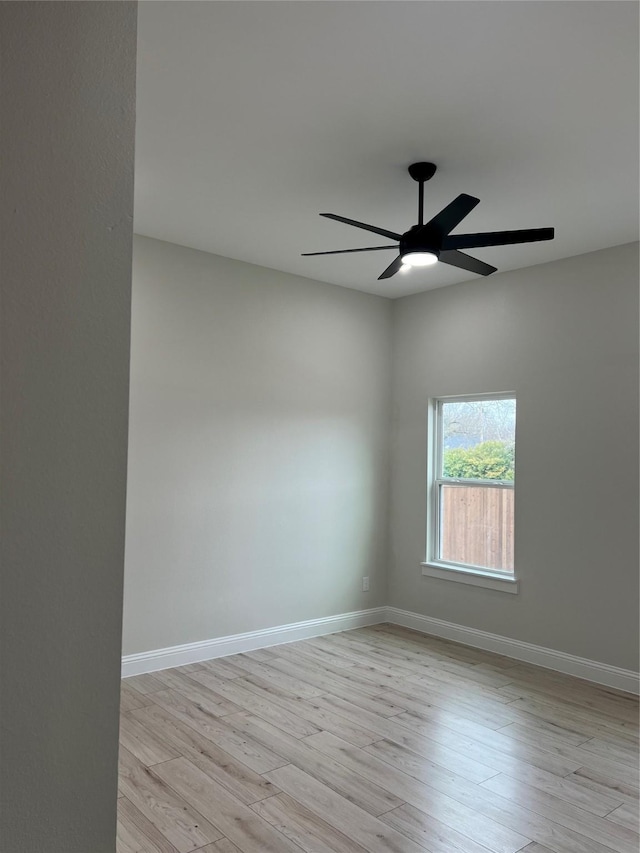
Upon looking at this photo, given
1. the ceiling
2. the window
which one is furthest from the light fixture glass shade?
the window

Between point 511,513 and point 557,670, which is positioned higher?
point 511,513

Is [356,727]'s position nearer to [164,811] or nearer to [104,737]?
[164,811]

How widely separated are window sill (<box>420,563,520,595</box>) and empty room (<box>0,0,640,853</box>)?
0.02 m

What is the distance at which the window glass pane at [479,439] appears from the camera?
16.1ft

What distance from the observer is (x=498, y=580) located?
4789 mm

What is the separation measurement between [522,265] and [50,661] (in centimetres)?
453

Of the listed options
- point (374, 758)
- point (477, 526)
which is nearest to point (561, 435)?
point (477, 526)

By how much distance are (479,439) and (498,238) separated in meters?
2.54

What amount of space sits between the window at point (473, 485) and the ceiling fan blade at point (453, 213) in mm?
2289

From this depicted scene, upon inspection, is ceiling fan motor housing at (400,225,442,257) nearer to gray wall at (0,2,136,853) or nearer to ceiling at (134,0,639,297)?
ceiling at (134,0,639,297)

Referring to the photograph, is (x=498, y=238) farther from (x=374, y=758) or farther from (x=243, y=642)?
(x=243, y=642)

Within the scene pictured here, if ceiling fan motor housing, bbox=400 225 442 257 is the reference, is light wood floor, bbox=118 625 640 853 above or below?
below

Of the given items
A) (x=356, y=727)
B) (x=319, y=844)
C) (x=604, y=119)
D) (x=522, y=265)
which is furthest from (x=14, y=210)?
(x=522, y=265)

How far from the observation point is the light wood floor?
2.44m
